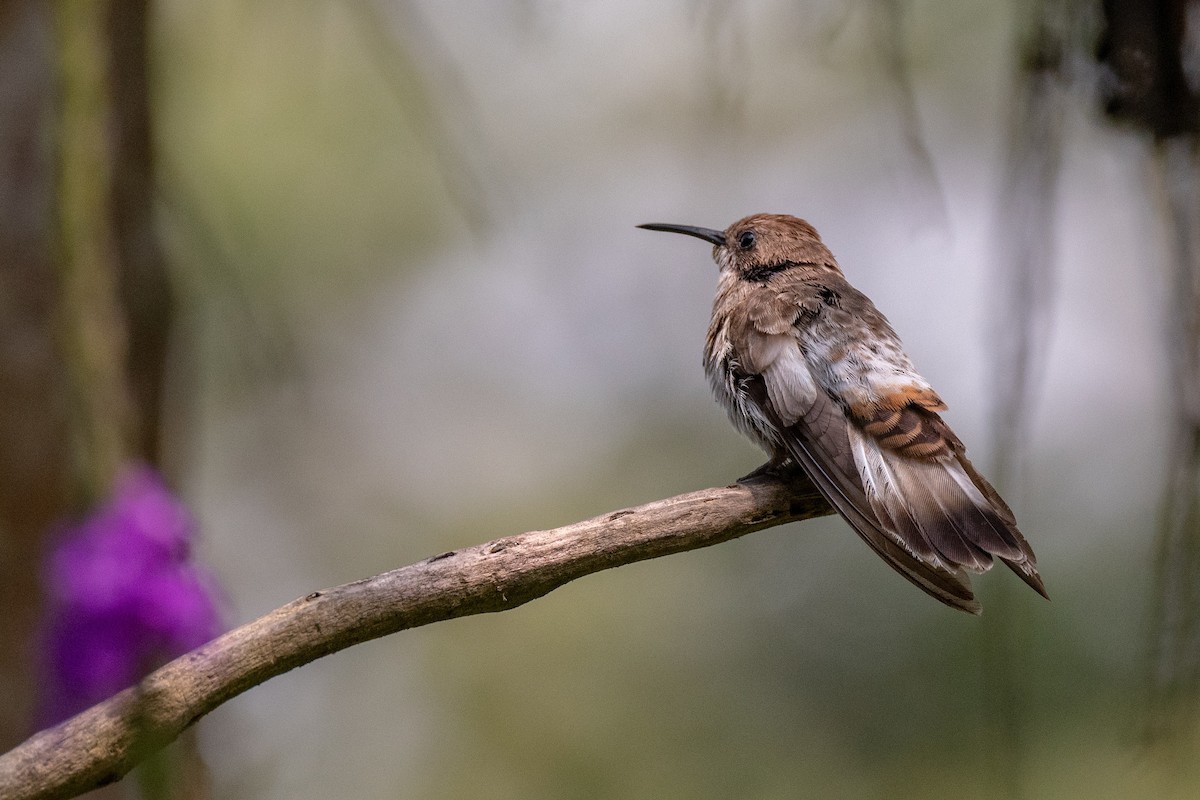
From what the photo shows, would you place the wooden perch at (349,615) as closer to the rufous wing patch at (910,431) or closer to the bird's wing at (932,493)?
the bird's wing at (932,493)

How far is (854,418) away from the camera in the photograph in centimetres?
301

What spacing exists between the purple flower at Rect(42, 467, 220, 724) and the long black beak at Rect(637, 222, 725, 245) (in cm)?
294

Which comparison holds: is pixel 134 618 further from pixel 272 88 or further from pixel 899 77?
pixel 272 88

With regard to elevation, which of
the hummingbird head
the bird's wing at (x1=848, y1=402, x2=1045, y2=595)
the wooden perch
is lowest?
the bird's wing at (x1=848, y1=402, x2=1045, y2=595)

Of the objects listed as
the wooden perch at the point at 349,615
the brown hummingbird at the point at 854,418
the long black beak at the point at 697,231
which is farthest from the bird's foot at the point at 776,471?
the long black beak at the point at 697,231

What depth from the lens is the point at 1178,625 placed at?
1927mm

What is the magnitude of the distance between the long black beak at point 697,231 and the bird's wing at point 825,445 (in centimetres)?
103

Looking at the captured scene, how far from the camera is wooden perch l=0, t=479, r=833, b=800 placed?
177 centimetres

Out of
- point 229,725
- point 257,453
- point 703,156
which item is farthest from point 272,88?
point 703,156

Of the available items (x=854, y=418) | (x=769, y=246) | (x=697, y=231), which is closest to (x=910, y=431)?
(x=854, y=418)

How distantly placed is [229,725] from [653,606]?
4250mm

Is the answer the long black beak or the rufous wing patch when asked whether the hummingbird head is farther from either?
the rufous wing patch

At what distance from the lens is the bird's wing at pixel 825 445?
245 cm

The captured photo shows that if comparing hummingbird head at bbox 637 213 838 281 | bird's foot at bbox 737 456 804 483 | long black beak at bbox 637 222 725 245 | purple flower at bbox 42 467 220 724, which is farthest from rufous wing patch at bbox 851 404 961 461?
purple flower at bbox 42 467 220 724
